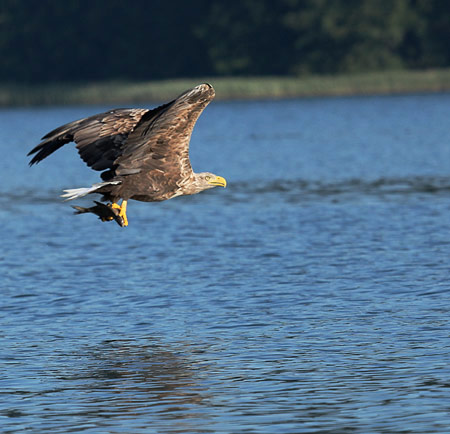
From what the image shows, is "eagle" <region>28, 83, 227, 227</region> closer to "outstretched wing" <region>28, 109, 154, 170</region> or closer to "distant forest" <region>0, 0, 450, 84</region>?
"outstretched wing" <region>28, 109, 154, 170</region>

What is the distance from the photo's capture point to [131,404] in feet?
35.1

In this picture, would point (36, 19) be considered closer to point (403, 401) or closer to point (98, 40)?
point (98, 40)

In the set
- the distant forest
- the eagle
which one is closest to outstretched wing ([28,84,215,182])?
the eagle

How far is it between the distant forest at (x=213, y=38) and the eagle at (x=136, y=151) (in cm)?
7249

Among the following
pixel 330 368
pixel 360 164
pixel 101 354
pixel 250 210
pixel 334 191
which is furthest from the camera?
pixel 360 164

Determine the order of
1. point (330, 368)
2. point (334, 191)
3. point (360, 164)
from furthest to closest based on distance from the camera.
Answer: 1. point (360, 164)
2. point (334, 191)
3. point (330, 368)

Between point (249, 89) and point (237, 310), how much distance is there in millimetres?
62022

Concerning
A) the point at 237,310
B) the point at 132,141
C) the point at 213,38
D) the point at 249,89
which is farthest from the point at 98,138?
the point at 213,38

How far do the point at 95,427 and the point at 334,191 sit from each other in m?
17.6

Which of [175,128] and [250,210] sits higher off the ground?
[175,128]

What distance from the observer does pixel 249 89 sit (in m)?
75.9

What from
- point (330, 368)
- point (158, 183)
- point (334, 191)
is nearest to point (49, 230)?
point (334, 191)

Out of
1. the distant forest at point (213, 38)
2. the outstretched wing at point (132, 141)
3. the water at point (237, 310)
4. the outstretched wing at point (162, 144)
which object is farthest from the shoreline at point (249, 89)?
the outstretched wing at point (162, 144)

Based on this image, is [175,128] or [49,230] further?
[49,230]
